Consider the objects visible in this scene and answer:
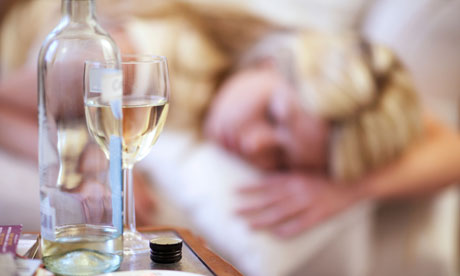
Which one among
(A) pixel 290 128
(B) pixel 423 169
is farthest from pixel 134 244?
(B) pixel 423 169

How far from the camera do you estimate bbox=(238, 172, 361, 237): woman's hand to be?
128cm

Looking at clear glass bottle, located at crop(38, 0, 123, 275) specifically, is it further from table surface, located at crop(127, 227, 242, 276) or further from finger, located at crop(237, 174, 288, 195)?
finger, located at crop(237, 174, 288, 195)

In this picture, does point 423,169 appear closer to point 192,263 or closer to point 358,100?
point 358,100

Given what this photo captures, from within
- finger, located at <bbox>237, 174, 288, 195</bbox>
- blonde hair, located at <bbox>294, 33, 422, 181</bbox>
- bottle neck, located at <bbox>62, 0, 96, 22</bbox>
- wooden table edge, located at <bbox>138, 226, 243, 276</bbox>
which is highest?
bottle neck, located at <bbox>62, 0, 96, 22</bbox>

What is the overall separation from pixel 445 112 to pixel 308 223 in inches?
15.7

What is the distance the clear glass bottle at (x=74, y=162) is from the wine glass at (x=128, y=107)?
0.05ft

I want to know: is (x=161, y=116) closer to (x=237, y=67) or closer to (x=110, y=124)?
(x=110, y=124)

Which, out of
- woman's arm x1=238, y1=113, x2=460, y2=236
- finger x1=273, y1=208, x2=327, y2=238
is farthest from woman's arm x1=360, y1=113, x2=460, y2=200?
finger x1=273, y1=208, x2=327, y2=238

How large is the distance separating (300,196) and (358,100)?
0.77ft

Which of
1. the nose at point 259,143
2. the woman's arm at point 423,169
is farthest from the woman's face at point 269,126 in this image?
the woman's arm at point 423,169

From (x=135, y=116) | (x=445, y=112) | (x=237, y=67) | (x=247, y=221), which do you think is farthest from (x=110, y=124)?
(x=445, y=112)

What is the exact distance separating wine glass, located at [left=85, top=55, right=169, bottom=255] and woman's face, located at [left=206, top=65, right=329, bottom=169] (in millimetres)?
633

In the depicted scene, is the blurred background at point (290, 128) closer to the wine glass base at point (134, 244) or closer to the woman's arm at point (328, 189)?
the woman's arm at point (328, 189)

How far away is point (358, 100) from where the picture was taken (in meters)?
1.23
